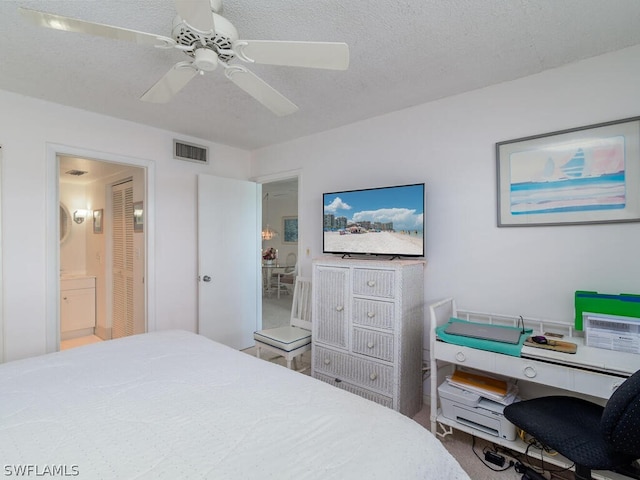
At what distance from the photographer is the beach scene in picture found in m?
1.85

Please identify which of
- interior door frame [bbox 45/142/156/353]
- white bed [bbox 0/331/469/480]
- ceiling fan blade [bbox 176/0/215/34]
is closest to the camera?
white bed [bbox 0/331/469/480]

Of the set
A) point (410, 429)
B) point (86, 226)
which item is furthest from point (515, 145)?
point (86, 226)

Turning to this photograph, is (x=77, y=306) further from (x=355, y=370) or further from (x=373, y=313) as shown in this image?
(x=373, y=313)

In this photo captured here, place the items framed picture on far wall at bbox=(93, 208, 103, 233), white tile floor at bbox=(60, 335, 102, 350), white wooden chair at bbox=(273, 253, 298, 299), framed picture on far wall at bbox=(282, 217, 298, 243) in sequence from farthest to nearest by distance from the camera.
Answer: framed picture on far wall at bbox=(282, 217, 298, 243) → white wooden chair at bbox=(273, 253, 298, 299) → framed picture on far wall at bbox=(93, 208, 103, 233) → white tile floor at bbox=(60, 335, 102, 350)

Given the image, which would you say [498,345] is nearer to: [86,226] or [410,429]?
[410,429]

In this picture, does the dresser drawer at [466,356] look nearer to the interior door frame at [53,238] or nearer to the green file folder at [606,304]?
the green file folder at [606,304]

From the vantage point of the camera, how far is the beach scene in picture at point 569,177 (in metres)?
1.85

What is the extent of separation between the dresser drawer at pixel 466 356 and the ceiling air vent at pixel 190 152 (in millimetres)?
3052

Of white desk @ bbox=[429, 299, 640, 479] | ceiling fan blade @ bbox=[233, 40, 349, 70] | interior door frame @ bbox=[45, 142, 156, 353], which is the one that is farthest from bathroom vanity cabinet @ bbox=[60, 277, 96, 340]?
Result: white desk @ bbox=[429, 299, 640, 479]

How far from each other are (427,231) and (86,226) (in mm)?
4998

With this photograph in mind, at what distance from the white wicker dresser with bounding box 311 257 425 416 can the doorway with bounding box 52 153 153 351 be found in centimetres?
184

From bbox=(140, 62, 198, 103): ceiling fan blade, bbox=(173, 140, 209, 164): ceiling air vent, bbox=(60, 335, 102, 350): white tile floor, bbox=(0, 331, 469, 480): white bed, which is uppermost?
bbox=(173, 140, 209, 164): ceiling air vent

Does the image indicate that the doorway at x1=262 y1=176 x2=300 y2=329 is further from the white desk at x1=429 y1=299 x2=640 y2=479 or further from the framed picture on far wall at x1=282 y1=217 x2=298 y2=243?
the white desk at x1=429 y1=299 x2=640 y2=479

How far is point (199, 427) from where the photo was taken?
3.54ft
